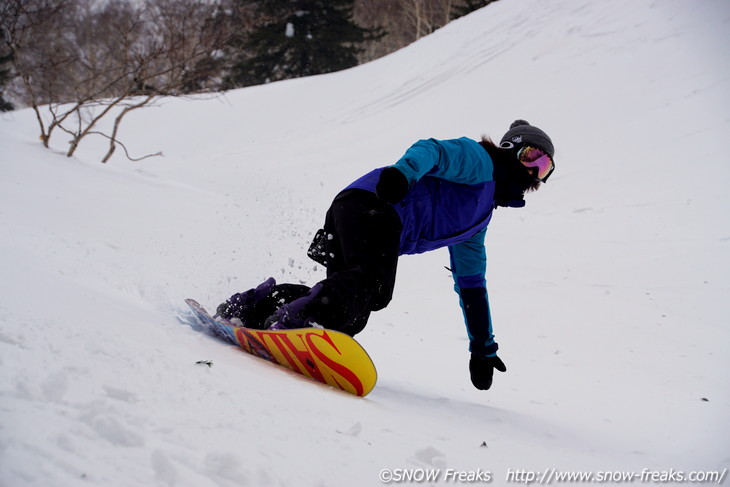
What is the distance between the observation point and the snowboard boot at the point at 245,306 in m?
2.55

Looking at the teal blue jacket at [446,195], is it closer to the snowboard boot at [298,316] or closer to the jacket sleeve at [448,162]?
the jacket sleeve at [448,162]

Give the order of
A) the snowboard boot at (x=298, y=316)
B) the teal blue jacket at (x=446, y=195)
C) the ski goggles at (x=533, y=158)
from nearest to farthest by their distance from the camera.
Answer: the snowboard boot at (x=298, y=316)
the teal blue jacket at (x=446, y=195)
the ski goggles at (x=533, y=158)

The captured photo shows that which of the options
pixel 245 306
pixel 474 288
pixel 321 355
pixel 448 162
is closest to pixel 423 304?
pixel 474 288

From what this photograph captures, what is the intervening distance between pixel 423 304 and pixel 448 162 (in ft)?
7.93

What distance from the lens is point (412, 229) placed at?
227 cm

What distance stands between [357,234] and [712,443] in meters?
1.67

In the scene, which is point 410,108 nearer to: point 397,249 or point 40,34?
point 40,34

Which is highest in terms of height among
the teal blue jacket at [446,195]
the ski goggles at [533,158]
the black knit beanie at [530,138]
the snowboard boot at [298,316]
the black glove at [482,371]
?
the black knit beanie at [530,138]

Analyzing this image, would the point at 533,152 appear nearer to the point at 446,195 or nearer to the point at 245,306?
the point at 446,195

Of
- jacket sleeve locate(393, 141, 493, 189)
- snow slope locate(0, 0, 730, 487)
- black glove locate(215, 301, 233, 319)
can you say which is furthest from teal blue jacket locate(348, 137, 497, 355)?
black glove locate(215, 301, 233, 319)

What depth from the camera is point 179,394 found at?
1.28m

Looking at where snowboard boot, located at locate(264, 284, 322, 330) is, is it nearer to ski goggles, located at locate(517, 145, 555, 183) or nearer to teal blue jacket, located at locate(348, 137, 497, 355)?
teal blue jacket, located at locate(348, 137, 497, 355)

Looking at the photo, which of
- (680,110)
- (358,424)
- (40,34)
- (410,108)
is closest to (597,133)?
(680,110)

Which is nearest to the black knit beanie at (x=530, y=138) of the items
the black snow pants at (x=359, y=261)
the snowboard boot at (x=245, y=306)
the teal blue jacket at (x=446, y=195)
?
the teal blue jacket at (x=446, y=195)
